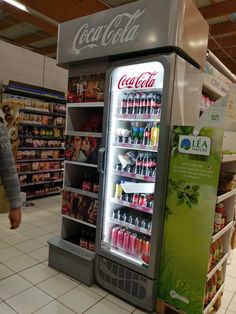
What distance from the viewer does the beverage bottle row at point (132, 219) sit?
8.18 ft

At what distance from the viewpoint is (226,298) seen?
271cm

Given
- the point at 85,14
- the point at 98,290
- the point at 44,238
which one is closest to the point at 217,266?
the point at 98,290

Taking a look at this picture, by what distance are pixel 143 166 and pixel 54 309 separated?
155 centimetres

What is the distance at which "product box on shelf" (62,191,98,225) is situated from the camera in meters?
2.79

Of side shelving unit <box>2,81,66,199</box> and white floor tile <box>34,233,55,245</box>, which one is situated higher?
side shelving unit <box>2,81,66,199</box>

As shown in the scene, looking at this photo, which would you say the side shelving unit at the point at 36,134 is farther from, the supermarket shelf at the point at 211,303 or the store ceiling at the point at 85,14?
the supermarket shelf at the point at 211,303

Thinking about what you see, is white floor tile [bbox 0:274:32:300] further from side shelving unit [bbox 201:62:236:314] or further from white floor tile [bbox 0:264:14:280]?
side shelving unit [bbox 201:62:236:314]

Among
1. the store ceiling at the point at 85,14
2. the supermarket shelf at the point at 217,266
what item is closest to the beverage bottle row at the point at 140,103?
the supermarket shelf at the point at 217,266

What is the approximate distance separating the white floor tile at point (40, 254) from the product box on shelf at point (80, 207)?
0.73 m

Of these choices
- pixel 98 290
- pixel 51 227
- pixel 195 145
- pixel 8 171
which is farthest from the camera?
pixel 51 227

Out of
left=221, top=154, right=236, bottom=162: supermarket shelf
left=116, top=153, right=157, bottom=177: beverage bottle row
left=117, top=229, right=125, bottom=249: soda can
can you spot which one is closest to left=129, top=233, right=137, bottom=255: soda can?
left=117, top=229, right=125, bottom=249: soda can

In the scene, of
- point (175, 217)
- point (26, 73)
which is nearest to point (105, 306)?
point (175, 217)

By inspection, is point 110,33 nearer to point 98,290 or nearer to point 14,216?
point 14,216

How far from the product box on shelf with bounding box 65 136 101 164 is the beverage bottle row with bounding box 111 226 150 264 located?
0.80m
